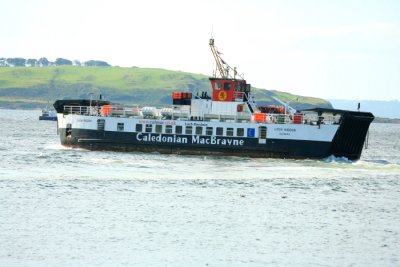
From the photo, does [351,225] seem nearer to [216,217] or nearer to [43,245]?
[216,217]

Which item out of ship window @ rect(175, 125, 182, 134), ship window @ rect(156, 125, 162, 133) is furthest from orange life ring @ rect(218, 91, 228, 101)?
ship window @ rect(156, 125, 162, 133)

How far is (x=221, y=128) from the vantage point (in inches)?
2889

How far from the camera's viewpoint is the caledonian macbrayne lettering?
73062mm

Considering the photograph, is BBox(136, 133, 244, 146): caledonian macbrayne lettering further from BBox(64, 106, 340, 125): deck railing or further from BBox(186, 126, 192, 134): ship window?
BBox(64, 106, 340, 125): deck railing

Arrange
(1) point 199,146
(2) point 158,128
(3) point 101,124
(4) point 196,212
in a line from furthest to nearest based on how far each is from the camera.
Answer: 1. (3) point 101,124
2. (2) point 158,128
3. (1) point 199,146
4. (4) point 196,212

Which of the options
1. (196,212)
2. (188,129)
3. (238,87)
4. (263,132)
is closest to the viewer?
(196,212)

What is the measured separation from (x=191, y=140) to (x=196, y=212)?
30391 mm

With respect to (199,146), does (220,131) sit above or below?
above

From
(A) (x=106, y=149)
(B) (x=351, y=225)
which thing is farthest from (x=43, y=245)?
(A) (x=106, y=149)

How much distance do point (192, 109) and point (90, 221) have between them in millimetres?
37482

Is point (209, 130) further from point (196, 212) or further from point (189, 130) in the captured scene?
point (196, 212)

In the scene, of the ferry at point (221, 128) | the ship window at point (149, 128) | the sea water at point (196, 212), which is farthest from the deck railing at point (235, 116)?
the sea water at point (196, 212)

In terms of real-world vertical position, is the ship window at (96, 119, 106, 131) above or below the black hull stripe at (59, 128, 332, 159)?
above

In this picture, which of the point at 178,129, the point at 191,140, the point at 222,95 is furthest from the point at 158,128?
the point at 222,95
